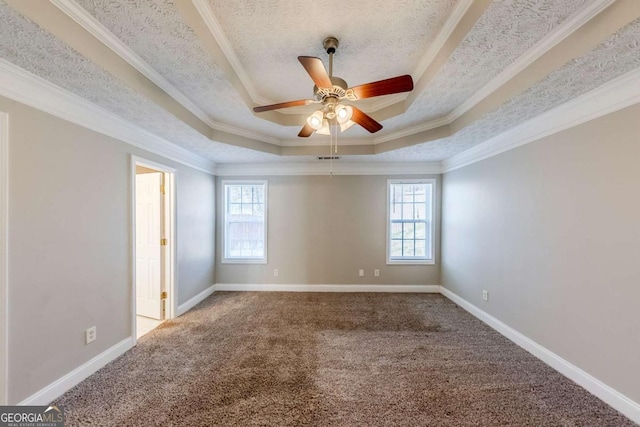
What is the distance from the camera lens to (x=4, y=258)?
160cm

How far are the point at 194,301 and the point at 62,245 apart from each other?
2.23 meters

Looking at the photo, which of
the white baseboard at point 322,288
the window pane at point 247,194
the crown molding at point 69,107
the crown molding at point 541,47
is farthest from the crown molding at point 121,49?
the white baseboard at point 322,288

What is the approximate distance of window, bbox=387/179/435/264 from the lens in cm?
462

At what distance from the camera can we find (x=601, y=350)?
193cm

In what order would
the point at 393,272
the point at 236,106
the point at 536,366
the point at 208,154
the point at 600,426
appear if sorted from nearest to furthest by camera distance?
the point at 600,426 → the point at 536,366 → the point at 236,106 → the point at 208,154 → the point at 393,272

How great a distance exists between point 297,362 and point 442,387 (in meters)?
1.26

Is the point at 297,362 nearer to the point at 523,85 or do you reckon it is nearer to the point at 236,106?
the point at 236,106

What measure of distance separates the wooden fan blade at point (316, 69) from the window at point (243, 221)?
319 centimetres

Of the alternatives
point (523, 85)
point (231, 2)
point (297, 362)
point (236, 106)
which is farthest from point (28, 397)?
point (523, 85)

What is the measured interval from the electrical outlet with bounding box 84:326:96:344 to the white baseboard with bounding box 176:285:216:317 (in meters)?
1.25

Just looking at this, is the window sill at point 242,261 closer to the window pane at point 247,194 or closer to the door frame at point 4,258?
the window pane at point 247,194

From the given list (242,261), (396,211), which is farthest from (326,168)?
(242,261)

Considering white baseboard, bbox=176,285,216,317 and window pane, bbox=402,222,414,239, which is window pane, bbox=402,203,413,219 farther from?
white baseboard, bbox=176,285,216,317

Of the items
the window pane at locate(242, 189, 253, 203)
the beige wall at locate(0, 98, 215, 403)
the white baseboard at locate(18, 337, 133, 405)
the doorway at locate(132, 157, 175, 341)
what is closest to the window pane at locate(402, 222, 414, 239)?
the window pane at locate(242, 189, 253, 203)
